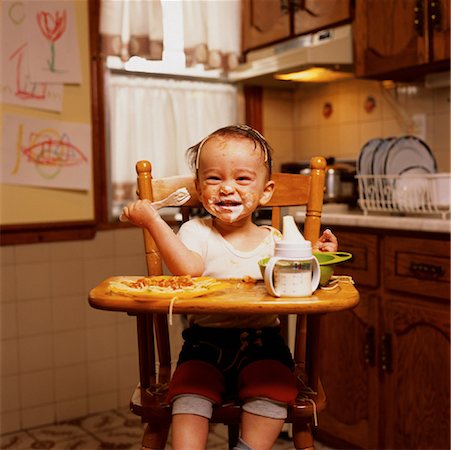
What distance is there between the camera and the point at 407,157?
2494 mm

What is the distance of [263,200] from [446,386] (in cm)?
104

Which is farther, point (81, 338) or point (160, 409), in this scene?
point (81, 338)

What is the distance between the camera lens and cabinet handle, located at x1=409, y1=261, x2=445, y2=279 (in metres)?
2.10

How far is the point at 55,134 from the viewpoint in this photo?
2797 millimetres

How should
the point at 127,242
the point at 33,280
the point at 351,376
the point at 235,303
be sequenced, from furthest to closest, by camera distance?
the point at 127,242
the point at 33,280
the point at 351,376
the point at 235,303

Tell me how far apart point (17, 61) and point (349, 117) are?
4.95 feet

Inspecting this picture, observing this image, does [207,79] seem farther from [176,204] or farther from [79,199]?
[176,204]

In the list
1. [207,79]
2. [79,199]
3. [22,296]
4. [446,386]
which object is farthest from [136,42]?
[446,386]

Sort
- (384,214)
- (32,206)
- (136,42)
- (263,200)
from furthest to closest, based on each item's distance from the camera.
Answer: (136,42)
(32,206)
(384,214)
(263,200)

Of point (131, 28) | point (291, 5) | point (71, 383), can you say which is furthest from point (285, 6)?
point (71, 383)

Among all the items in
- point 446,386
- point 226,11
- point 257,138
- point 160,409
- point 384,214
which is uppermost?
point 226,11

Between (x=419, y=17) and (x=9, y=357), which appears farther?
(x=9, y=357)

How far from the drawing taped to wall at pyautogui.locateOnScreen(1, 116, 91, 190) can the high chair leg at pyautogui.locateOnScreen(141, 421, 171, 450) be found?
1617 millimetres

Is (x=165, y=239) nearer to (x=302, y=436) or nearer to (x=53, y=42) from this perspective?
(x=302, y=436)
